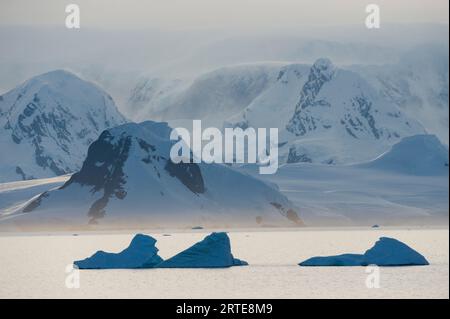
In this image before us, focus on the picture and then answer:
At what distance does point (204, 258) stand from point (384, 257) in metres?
17.0

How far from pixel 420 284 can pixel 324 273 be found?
51.9 feet

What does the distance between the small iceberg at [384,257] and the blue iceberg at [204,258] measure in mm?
9921

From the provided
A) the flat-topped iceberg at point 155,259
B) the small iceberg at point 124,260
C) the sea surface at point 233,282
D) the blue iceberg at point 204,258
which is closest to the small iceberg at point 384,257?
the sea surface at point 233,282

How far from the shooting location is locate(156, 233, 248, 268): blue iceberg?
108 meters

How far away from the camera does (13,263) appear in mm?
137125

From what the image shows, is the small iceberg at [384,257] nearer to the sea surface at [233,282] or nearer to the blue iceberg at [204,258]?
the sea surface at [233,282]

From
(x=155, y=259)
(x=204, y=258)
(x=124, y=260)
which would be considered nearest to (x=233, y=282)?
(x=204, y=258)

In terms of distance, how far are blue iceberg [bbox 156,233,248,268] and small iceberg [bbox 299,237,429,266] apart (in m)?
9.92

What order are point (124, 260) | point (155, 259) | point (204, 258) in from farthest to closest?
Answer: point (155, 259)
point (124, 260)
point (204, 258)

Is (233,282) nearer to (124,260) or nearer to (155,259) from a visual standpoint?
A: (155,259)

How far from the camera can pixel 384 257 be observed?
366 ft

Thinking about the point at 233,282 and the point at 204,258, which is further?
the point at 204,258

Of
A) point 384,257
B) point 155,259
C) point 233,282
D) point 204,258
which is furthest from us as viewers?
point 155,259
